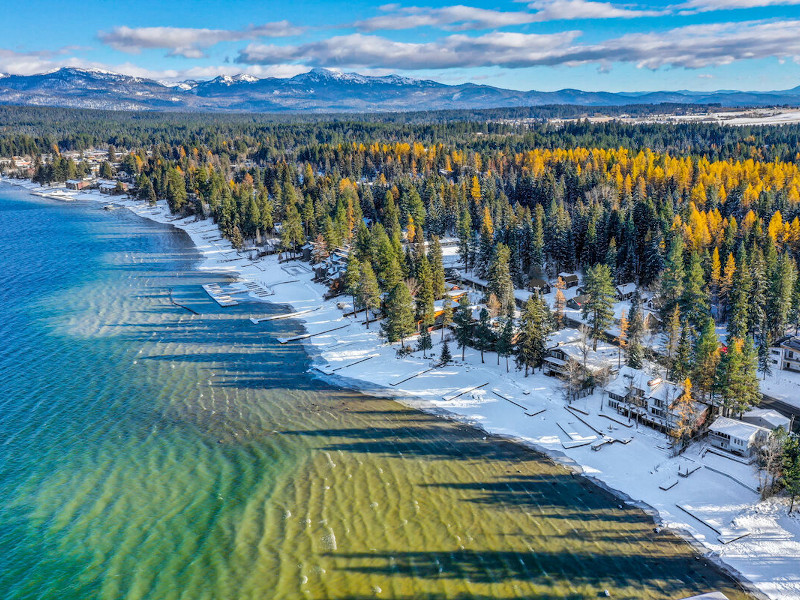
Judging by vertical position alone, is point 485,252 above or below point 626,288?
above

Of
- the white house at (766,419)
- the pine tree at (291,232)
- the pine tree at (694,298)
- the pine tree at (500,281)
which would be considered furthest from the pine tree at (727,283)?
the pine tree at (291,232)

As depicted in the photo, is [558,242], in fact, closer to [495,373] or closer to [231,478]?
[495,373]

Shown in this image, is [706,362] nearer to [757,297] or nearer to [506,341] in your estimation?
[506,341]

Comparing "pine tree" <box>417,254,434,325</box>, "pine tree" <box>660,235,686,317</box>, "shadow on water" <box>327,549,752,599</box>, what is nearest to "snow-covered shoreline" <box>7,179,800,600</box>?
"shadow on water" <box>327,549,752,599</box>

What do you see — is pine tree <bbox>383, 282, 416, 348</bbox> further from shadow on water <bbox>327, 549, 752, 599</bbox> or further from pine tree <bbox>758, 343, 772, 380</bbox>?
pine tree <bbox>758, 343, 772, 380</bbox>

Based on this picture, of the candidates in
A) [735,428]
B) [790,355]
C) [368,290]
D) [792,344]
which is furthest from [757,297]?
[368,290]

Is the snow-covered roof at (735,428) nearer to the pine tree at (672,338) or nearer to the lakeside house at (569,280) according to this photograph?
the pine tree at (672,338)

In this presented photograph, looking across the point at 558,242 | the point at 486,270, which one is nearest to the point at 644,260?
the point at 558,242
